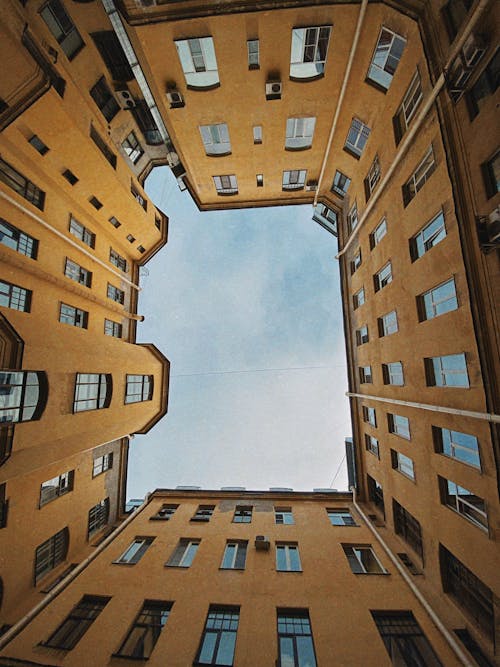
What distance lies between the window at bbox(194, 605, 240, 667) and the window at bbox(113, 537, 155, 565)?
16.3ft

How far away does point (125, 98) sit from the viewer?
54.0ft

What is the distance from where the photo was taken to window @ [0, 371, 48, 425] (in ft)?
35.3

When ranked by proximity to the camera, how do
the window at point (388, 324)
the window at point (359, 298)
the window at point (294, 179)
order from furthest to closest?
1. the window at point (294, 179)
2. the window at point (359, 298)
3. the window at point (388, 324)

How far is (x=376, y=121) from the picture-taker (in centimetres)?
1578

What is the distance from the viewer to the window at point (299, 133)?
17.9 m

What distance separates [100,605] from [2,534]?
196 inches

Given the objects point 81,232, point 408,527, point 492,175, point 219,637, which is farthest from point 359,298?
point 81,232

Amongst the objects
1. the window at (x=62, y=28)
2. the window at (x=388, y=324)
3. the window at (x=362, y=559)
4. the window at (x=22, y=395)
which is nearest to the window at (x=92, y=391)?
the window at (x=22, y=395)

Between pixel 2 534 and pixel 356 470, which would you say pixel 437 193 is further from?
pixel 2 534

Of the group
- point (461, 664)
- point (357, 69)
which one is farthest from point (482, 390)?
point (357, 69)

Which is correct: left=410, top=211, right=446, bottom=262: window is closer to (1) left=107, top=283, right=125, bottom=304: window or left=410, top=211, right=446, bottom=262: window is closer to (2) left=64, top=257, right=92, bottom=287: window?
(2) left=64, top=257, right=92, bottom=287: window

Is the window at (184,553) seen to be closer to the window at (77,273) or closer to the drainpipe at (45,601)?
the drainpipe at (45,601)

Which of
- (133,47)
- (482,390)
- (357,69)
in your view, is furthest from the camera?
(357,69)

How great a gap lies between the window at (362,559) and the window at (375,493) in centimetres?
354
